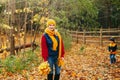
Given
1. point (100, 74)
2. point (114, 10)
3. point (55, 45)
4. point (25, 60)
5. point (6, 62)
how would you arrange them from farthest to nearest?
point (114, 10) → point (25, 60) → point (6, 62) → point (100, 74) → point (55, 45)

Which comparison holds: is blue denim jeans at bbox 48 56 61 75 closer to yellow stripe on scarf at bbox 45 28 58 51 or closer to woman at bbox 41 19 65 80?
woman at bbox 41 19 65 80

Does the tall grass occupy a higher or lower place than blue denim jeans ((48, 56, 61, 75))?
lower

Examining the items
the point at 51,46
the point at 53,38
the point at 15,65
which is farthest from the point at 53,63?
the point at 15,65

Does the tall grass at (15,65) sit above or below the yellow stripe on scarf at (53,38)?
below

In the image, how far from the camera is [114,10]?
102 ft

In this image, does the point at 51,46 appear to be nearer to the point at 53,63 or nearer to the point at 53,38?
the point at 53,38

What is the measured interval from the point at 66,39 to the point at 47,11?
5.37 meters

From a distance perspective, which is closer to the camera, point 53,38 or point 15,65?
point 53,38

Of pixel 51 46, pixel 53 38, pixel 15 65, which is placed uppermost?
pixel 53 38

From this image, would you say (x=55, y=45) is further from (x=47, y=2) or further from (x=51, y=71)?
(x=47, y=2)

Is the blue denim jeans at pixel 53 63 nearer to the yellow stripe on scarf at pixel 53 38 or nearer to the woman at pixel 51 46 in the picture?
the woman at pixel 51 46

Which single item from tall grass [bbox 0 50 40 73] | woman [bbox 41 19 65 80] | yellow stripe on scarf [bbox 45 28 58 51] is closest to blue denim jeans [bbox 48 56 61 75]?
woman [bbox 41 19 65 80]

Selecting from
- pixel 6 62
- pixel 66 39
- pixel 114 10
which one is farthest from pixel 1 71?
pixel 114 10

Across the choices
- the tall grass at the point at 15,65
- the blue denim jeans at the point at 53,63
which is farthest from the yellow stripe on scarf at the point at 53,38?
the tall grass at the point at 15,65
